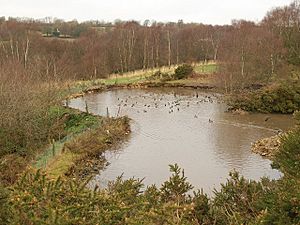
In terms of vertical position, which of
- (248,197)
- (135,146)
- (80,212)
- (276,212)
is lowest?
(135,146)

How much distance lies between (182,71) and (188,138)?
24.1 meters

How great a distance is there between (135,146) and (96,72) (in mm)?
29101

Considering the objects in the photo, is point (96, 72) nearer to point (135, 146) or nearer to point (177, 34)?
point (177, 34)

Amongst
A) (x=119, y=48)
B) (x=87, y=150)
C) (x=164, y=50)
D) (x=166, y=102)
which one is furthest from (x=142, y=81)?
(x=87, y=150)

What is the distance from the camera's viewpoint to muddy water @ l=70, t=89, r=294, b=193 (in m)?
17.9

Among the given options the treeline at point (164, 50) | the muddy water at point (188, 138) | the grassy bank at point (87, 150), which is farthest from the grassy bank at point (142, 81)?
the grassy bank at point (87, 150)

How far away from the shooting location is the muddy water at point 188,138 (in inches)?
703

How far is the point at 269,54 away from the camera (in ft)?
122

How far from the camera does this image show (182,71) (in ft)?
154

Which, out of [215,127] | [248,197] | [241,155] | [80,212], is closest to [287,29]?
[215,127]

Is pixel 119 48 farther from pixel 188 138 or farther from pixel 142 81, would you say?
pixel 188 138

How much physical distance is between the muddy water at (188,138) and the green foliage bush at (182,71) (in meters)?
9.22

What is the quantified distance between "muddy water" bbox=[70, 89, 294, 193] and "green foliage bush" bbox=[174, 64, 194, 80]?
9217 millimetres

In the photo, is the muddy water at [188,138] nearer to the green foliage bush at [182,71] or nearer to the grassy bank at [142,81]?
the grassy bank at [142,81]
